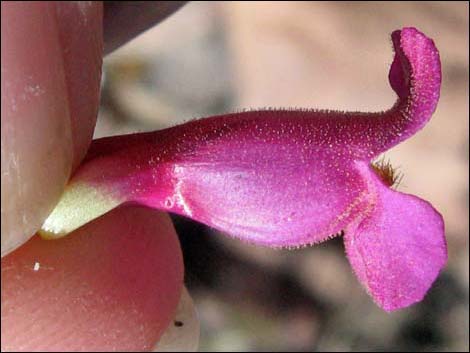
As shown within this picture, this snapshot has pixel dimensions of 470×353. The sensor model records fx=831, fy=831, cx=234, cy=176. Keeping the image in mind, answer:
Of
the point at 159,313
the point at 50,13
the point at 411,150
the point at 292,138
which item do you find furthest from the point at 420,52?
the point at 411,150

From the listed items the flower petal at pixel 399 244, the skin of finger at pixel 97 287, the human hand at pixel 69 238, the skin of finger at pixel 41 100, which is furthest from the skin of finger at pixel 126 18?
the flower petal at pixel 399 244

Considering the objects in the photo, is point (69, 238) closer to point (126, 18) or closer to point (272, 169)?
point (272, 169)

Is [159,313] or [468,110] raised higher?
[159,313]

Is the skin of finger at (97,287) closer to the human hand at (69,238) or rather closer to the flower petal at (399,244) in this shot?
the human hand at (69,238)

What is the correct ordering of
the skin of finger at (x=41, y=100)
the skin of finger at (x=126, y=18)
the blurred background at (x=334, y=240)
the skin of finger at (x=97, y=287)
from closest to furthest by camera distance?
1. the skin of finger at (x=41, y=100)
2. the skin of finger at (x=97, y=287)
3. the skin of finger at (x=126, y=18)
4. the blurred background at (x=334, y=240)

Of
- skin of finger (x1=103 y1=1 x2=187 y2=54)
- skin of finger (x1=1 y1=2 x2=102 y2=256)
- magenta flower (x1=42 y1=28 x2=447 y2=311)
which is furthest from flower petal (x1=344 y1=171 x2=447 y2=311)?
skin of finger (x1=103 y1=1 x2=187 y2=54)

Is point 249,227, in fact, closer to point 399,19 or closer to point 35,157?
point 35,157

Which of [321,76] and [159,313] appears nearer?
[159,313]

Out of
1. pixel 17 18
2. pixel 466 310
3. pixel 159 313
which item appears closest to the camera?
pixel 17 18
